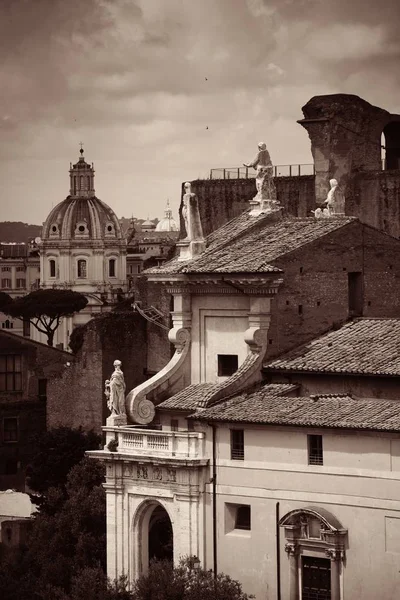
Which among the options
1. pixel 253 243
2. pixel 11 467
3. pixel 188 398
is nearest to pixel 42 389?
pixel 11 467

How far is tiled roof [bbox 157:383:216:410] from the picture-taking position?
5384cm

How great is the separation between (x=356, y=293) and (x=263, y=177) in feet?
11.8

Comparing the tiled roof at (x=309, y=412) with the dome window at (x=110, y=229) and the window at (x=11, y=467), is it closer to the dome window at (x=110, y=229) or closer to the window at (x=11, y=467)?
the window at (x=11, y=467)

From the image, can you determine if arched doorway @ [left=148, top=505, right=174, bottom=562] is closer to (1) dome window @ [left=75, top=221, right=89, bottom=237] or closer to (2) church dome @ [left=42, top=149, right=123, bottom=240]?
(2) church dome @ [left=42, top=149, right=123, bottom=240]

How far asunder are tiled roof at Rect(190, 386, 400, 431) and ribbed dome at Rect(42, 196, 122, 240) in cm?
14357

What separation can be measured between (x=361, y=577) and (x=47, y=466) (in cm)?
2356

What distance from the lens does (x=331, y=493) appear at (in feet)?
165

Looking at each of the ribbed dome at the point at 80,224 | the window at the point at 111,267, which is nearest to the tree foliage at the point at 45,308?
the window at the point at 111,267

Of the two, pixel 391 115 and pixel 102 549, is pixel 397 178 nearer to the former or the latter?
pixel 391 115

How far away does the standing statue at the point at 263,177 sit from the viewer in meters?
57.9

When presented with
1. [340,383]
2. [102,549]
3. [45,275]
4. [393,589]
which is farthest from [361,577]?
[45,275]

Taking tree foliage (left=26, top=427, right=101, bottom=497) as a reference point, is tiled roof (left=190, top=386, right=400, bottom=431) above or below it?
below

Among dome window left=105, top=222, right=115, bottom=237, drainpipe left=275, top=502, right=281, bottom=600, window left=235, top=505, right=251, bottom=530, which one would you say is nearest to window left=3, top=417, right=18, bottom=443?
window left=235, top=505, right=251, bottom=530

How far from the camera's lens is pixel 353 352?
174 feet
